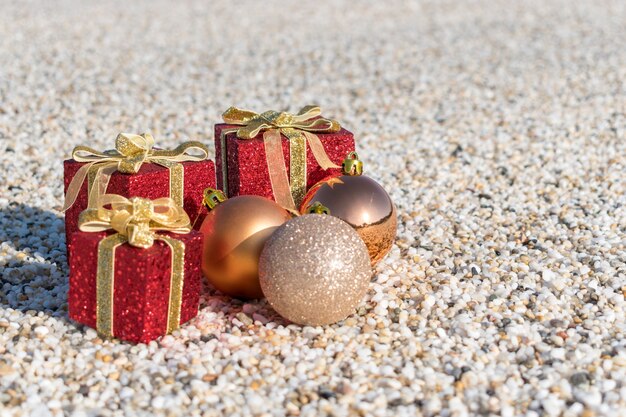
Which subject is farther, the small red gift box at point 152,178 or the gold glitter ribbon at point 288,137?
the gold glitter ribbon at point 288,137

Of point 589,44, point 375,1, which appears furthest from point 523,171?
point 375,1

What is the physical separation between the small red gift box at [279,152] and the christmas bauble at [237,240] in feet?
0.88

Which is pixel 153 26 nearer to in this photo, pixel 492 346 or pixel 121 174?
pixel 121 174

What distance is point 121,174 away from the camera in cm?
356

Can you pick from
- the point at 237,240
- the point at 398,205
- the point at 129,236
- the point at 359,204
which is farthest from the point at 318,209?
the point at 398,205

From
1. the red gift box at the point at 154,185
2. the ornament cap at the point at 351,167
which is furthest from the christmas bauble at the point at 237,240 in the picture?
the ornament cap at the point at 351,167

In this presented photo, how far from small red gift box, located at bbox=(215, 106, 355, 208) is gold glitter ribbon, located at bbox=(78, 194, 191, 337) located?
1.88 ft

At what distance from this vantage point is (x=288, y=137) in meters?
3.84

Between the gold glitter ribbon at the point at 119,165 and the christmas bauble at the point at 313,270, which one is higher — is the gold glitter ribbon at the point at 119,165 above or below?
above

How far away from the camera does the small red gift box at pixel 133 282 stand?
3.11 meters

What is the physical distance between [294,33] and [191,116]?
4132 millimetres

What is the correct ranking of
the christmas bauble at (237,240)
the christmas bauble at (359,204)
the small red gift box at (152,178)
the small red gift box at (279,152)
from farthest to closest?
the small red gift box at (279,152) < the christmas bauble at (359,204) < the small red gift box at (152,178) < the christmas bauble at (237,240)

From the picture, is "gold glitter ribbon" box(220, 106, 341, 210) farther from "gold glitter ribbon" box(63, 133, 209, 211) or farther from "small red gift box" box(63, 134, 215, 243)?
"gold glitter ribbon" box(63, 133, 209, 211)

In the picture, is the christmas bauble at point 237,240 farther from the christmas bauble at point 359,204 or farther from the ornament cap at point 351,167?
the ornament cap at point 351,167
